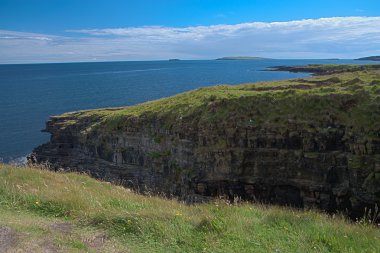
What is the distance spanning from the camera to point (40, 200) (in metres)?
10.2

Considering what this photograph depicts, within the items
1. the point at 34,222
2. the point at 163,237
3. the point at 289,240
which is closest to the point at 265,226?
the point at 289,240

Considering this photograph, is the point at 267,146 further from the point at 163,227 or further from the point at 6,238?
the point at 6,238

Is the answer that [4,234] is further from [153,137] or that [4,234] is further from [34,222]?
[153,137]

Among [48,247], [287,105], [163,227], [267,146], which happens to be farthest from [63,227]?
[287,105]

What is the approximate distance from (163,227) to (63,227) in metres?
2.35

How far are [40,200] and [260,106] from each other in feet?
66.9

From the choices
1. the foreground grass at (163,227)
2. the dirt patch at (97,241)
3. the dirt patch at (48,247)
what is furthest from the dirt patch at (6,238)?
the dirt patch at (97,241)

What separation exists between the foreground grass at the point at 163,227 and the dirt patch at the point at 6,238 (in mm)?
137

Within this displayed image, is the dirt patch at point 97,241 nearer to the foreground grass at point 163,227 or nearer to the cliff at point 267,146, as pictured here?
the foreground grass at point 163,227

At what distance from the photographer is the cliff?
23.1 meters

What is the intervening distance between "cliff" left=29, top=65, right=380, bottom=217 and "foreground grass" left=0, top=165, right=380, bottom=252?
27.8ft

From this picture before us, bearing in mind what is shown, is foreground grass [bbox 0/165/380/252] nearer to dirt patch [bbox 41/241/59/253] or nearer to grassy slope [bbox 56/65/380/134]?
dirt patch [bbox 41/241/59/253]

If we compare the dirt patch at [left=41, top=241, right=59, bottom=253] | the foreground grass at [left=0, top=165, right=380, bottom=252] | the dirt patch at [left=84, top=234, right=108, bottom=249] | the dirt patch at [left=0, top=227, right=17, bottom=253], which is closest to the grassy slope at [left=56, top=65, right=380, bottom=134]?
the foreground grass at [left=0, top=165, right=380, bottom=252]

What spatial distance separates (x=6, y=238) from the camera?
7.82 metres
